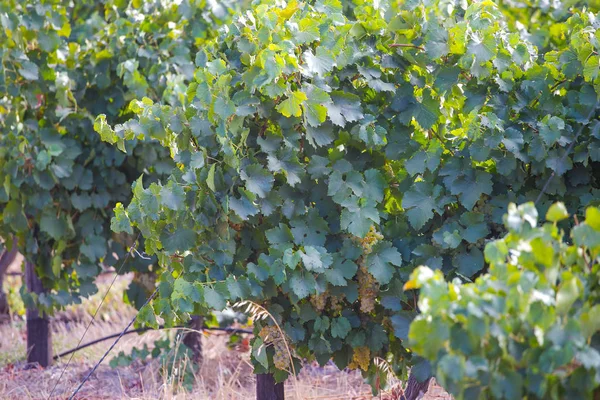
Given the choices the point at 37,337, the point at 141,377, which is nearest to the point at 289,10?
the point at 141,377

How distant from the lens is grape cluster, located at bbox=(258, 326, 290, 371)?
219 cm

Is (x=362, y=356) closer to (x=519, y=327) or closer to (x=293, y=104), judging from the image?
(x=293, y=104)

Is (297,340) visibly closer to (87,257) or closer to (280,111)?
(280,111)

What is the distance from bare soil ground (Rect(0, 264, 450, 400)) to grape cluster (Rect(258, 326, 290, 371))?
0.66 feet

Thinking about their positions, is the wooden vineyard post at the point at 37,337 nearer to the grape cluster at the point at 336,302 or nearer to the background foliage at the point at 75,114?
the background foliage at the point at 75,114

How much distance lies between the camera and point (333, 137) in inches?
83.9

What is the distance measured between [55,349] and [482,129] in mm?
3033

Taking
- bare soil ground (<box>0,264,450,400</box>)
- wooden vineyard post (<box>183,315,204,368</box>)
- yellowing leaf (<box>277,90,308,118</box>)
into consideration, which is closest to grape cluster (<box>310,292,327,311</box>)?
A: bare soil ground (<box>0,264,450,400</box>)

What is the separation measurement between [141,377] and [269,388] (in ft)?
2.35

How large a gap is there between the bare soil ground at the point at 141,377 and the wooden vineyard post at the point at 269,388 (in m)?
0.07

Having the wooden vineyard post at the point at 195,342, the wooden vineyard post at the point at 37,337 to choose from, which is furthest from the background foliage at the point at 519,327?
the wooden vineyard post at the point at 37,337

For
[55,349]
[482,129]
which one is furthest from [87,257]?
[482,129]

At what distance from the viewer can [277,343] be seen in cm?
220

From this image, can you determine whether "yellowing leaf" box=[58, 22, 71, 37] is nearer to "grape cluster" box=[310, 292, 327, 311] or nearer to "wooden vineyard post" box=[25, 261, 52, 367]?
"wooden vineyard post" box=[25, 261, 52, 367]
